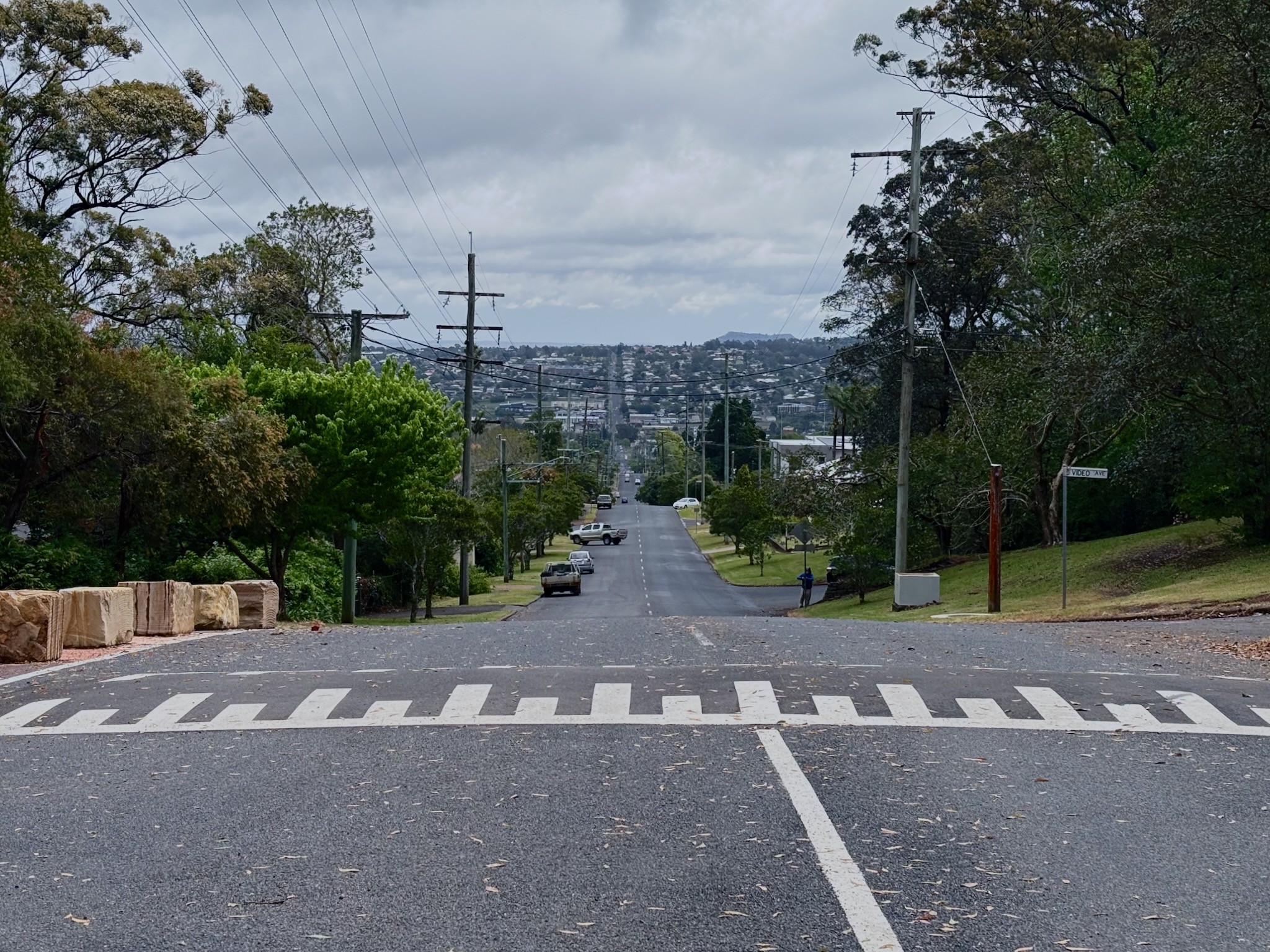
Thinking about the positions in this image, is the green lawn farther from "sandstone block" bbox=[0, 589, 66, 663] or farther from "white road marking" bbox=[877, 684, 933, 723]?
"sandstone block" bbox=[0, 589, 66, 663]

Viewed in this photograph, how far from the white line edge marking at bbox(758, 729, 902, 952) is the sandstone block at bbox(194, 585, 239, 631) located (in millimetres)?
12790

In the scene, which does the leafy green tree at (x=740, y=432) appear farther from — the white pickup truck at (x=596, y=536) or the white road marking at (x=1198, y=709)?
the white road marking at (x=1198, y=709)

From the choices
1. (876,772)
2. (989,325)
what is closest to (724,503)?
(989,325)

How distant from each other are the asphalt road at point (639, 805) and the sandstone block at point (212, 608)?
5.85 meters

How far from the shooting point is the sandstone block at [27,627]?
580 inches

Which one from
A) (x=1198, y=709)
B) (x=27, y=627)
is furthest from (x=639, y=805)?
(x=27, y=627)

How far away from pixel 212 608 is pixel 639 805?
533 inches

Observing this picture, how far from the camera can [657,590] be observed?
199ft

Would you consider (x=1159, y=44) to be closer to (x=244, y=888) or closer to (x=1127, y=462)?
(x=1127, y=462)

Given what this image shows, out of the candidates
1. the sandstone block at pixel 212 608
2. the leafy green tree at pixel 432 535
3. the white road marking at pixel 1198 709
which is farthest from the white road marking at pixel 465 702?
the leafy green tree at pixel 432 535

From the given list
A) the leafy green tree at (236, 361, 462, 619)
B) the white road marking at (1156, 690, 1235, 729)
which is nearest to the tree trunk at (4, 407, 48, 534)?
the leafy green tree at (236, 361, 462, 619)

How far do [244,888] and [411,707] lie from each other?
4.75 m

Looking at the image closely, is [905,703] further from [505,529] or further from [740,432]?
[740,432]

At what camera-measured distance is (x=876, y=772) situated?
8.90 meters
